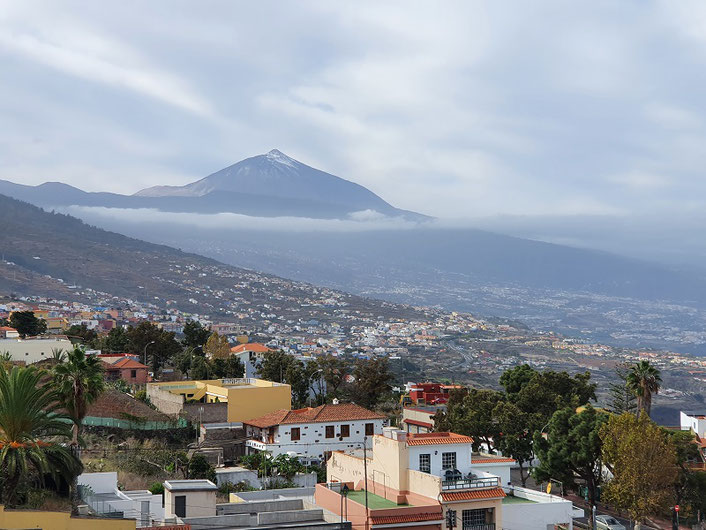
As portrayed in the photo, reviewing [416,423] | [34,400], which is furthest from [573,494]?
[34,400]

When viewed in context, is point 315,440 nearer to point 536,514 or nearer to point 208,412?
point 208,412

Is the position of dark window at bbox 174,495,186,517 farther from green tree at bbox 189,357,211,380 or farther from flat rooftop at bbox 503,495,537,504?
green tree at bbox 189,357,211,380

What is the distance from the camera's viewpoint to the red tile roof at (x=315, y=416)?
164 feet

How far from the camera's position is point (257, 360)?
93.8m

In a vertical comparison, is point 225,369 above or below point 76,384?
below

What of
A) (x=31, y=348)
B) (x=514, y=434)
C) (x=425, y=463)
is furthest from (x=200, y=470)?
(x=31, y=348)

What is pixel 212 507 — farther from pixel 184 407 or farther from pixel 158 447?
pixel 184 407

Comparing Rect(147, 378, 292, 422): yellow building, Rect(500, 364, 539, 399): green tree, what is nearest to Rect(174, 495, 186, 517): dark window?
Rect(147, 378, 292, 422): yellow building

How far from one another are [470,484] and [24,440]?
585 inches

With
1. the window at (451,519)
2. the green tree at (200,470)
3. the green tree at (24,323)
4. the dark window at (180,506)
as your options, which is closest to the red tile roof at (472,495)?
the window at (451,519)

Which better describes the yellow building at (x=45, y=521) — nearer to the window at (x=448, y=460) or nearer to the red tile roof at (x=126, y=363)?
the window at (x=448, y=460)

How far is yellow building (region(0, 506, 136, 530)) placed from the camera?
77.2ft

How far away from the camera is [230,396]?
5341 cm

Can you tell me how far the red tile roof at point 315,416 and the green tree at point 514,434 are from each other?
7.69m
